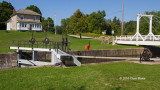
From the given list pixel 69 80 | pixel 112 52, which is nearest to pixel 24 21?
pixel 112 52

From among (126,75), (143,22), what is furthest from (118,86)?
(143,22)

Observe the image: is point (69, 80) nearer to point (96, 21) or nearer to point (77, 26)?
point (77, 26)

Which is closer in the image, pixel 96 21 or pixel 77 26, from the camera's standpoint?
pixel 77 26

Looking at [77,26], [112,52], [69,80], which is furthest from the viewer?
[77,26]

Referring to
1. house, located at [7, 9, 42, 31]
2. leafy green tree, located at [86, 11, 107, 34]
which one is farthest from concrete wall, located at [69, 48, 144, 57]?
house, located at [7, 9, 42, 31]

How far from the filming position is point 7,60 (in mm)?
18094

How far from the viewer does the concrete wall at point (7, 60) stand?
698 inches

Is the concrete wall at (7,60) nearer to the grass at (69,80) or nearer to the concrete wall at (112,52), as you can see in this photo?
the concrete wall at (112,52)

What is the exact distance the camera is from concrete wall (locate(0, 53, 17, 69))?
17720mm

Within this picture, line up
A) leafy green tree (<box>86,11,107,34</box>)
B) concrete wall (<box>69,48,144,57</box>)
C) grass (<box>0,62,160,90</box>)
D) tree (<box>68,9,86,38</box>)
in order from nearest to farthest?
grass (<box>0,62,160,90</box>), concrete wall (<box>69,48,144,57</box>), tree (<box>68,9,86,38</box>), leafy green tree (<box>86,11,107,34</box>)

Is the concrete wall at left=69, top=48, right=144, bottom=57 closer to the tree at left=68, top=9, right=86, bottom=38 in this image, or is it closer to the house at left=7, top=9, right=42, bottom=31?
the tree at left=68, top=9, right=86, bottom=38

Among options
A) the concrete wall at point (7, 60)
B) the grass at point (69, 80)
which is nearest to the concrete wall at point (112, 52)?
the concrete wall at point (7, 60)

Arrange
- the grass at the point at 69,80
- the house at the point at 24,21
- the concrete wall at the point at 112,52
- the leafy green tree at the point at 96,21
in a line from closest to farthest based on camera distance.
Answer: the grass at the point at 69,80 < the concrete wall at the point at 112,52 < the house at the point at 24,21 < the leafy green tree at the point at 96,21

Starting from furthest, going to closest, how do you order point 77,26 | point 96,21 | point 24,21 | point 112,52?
point 96,21
point 24,21
point 77,26
point 112,52
